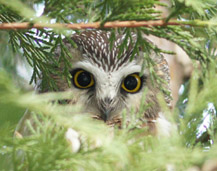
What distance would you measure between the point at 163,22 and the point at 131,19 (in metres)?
0.10

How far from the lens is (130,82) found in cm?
207

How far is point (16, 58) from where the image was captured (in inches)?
120

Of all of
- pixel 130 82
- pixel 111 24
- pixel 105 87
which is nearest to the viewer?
pixel 111 24

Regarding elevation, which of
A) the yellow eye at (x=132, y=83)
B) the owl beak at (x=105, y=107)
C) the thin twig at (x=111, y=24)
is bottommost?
the owl beak at (x=105, y=107)

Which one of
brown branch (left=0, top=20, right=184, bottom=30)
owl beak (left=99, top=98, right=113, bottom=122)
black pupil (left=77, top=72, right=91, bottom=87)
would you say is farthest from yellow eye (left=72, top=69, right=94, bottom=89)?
brown branch (left=0, top=20, right=184, bottom=30)

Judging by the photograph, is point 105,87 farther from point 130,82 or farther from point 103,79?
point 130,82

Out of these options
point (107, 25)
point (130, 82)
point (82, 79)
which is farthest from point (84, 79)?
point (107, 25)

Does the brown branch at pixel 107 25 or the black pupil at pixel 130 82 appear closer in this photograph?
the brown branch at pixel 107 25

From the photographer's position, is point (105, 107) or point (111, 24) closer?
point (111, 24)

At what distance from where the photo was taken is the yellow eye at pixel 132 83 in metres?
2.06

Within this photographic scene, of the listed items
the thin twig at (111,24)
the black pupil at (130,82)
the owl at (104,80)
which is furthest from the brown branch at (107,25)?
the black pupil at (130,82)

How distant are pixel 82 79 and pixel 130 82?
0.93 ft

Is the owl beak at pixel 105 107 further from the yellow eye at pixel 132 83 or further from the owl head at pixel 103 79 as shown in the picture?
the yellow eye at pixel 132 83

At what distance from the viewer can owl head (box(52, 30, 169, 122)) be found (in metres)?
1.97
